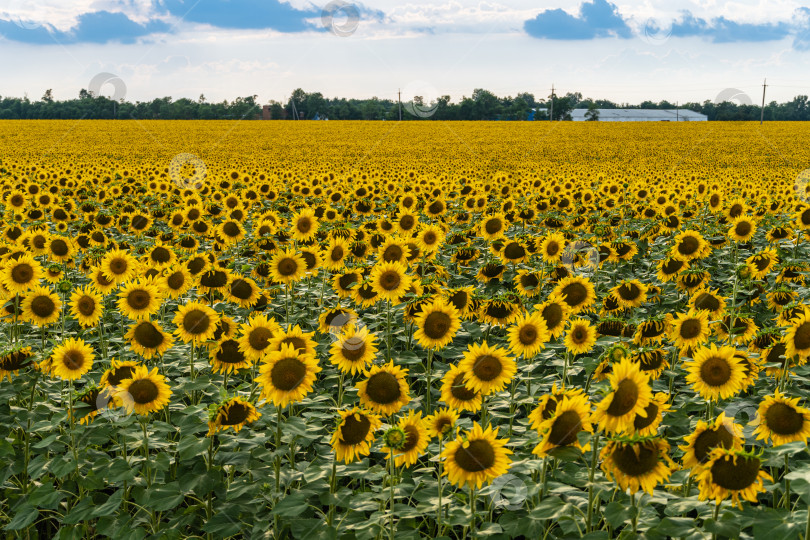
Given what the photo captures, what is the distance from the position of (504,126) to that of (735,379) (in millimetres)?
63912

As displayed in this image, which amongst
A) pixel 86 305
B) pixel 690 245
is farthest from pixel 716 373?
pixel 86 305

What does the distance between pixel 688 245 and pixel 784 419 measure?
16.3 ft

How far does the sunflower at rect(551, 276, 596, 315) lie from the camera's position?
5.67m

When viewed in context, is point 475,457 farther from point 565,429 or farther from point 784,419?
point 784,419

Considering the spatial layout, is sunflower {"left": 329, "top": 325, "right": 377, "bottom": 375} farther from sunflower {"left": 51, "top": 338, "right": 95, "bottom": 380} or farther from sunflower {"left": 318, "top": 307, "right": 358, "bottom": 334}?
sunflower {"left": 51, "top": 338, "right": 95, "bottom": 380}

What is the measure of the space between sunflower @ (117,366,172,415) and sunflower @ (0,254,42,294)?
2.65 metres

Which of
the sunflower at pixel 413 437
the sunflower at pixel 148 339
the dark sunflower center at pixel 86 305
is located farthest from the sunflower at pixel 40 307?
the sunflower at pixel 413 437

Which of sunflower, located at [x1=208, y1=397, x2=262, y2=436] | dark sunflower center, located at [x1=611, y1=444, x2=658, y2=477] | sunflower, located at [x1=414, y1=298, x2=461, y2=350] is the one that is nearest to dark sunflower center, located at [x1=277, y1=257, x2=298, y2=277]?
sunflower, located at [x1=414, y1=298, x2=461, y2=350]

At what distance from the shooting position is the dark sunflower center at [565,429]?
3109mm

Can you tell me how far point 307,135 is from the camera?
2093 inches

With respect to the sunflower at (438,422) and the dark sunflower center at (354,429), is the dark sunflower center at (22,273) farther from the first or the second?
the sunflower at (438,422)

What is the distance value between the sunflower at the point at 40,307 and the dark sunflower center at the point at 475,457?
4.33 m

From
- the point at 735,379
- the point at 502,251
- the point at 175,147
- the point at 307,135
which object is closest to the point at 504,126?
the point at 307,135

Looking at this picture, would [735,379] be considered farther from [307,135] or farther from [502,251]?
[307,135]
